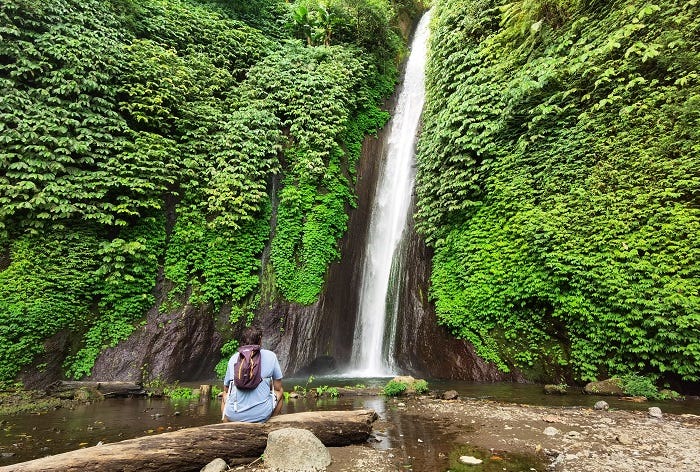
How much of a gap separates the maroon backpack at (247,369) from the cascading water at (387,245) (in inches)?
297

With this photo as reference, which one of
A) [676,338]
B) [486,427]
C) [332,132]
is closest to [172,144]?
[332,132]

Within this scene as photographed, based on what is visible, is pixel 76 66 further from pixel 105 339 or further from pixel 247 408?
pixel 247 408

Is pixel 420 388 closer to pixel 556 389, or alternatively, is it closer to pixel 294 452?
pixel 556 389

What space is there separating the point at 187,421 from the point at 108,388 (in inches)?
135

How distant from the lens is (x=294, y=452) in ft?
11.3

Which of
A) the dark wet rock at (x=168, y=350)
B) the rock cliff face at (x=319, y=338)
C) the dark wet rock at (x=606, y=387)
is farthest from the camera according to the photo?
the rock cliff face at (x=319, y=338)

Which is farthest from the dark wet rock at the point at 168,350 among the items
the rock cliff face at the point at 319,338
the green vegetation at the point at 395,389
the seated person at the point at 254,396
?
the seated person at the point at 254,396

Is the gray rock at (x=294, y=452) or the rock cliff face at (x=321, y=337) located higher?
the rock cliff face at (x=321, y=337)

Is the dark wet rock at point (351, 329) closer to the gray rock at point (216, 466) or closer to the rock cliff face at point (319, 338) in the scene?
the rock cliff face at point (319, 338)

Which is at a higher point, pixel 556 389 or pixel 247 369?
pixel 247 369

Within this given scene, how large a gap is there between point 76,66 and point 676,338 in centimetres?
1484

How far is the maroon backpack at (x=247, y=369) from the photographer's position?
3.93m

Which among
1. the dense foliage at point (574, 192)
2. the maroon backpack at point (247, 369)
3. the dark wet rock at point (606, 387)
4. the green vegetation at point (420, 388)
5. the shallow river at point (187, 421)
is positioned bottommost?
the shallow river at point (187, 421)

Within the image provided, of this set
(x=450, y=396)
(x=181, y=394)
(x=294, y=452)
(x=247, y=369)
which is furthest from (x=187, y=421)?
(x=450, y=396)
